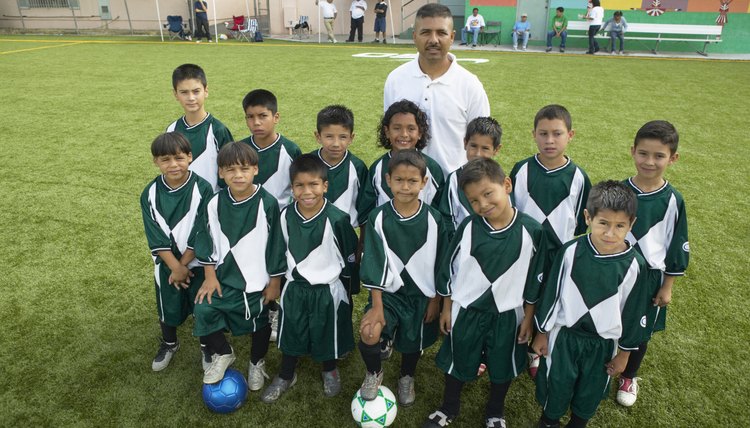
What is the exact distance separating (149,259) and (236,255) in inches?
71.8

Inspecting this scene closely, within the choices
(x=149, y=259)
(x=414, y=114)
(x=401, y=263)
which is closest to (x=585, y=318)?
(x=401, y=263)

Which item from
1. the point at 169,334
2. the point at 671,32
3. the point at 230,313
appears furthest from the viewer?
the point at 671,32

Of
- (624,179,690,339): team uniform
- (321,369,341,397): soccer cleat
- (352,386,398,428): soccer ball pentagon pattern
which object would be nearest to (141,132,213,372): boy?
(321,369,341,397): soccer cleat

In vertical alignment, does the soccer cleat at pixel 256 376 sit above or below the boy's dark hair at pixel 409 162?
below

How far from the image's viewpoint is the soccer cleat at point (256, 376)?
2758mm

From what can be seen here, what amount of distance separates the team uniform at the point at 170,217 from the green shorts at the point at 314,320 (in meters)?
0.62

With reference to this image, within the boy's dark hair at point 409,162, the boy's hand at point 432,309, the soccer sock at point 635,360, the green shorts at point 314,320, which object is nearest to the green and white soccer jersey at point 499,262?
the boy's hand at point 432,309

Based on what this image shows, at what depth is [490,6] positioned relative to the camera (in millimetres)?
19672

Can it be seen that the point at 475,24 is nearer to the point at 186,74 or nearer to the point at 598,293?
the point at 186,74

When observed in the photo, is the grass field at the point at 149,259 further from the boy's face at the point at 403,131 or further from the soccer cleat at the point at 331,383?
the boy's face at the point at 403,131

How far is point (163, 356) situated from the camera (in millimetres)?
2932

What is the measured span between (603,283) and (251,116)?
214 cm

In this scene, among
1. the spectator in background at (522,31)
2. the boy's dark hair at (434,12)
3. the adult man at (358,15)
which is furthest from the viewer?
the adult man at (358,15)

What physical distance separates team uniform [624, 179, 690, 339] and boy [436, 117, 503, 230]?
2.51 feet
